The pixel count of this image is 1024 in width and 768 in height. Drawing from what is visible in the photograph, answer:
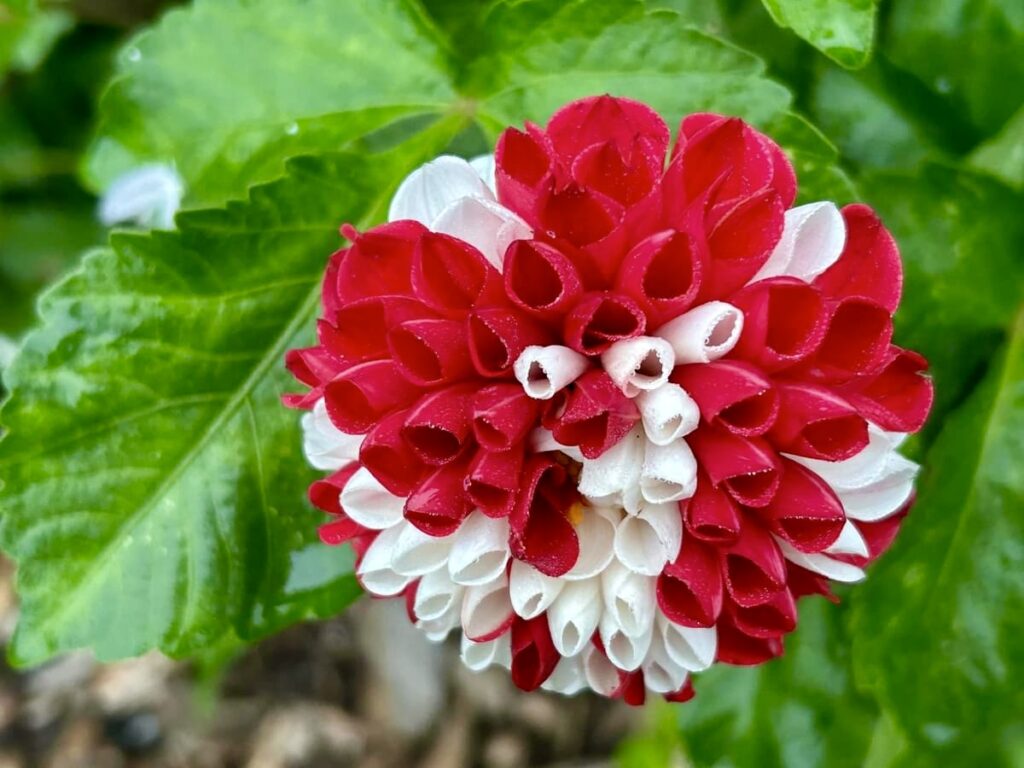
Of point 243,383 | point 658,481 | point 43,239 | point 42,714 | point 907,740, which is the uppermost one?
point 658,481

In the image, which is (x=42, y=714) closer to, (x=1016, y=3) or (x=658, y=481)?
(x=658, y=481)

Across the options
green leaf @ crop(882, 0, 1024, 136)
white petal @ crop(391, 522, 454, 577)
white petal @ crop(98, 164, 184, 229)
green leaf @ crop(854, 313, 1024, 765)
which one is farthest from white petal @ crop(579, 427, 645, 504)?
white petal @ crop(98, 164, 184, 229)

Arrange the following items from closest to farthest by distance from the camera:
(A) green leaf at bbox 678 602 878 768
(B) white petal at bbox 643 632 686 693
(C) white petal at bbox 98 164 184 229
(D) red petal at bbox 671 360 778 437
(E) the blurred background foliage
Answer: (D) red petal at bbox 671 360 778 437 → (B) white petal at bbox 643 632 686 693 → (E) the blurred background foliage → (A) green leaf at bbox 678 602 878 768 → (C) white petal at bbox 98 164 184 229

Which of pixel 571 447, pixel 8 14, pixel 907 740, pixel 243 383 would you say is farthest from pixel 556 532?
pixel 8 14

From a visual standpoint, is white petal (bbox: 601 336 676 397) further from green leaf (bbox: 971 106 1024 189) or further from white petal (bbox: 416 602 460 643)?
green leaf (bbox: 971 106 1024 189)

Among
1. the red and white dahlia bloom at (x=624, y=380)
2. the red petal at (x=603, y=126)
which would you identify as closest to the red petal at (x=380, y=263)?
the red and white dahlia bloom at (x=624, y=380)

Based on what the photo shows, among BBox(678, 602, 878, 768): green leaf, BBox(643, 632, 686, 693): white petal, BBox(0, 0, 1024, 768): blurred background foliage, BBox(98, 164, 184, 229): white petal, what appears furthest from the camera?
BBox(98, 164, 184, 229): white petal
